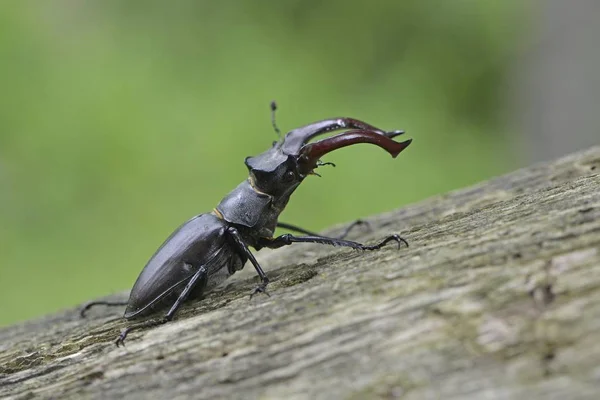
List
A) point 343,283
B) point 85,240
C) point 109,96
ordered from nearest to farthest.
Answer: point 343,283, point 85,240, point 109,96

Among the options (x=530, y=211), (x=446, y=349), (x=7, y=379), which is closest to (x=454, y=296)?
(x=446, y=349)

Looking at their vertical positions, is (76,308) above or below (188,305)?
above

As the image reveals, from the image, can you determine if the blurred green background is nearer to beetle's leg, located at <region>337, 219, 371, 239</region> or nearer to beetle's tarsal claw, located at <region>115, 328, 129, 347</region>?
beetle's leg, located at <region>337, 219, 371, 239</region>

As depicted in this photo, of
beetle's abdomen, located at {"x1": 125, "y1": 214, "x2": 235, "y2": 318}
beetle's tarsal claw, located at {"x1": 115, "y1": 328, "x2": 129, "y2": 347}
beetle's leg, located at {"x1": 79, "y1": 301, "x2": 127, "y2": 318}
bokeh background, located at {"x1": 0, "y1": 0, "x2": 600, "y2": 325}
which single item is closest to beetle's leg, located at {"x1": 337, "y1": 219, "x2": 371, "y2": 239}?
beetle's abdomen, located at {"x1": 125, "y1": 214, "x2": 235, "y2": 318}

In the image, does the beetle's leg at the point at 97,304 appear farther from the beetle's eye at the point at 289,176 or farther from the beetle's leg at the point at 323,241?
the beetle's eye at the point at 289,176

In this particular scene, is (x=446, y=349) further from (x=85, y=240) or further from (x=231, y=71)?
(x=231, y=71)

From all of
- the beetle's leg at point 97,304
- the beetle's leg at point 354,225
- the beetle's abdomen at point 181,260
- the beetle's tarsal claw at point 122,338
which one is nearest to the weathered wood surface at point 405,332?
the beetle's tarsal claw at point 122,338

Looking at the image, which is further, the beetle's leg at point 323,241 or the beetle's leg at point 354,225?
the beetle's leg at point 354,225
